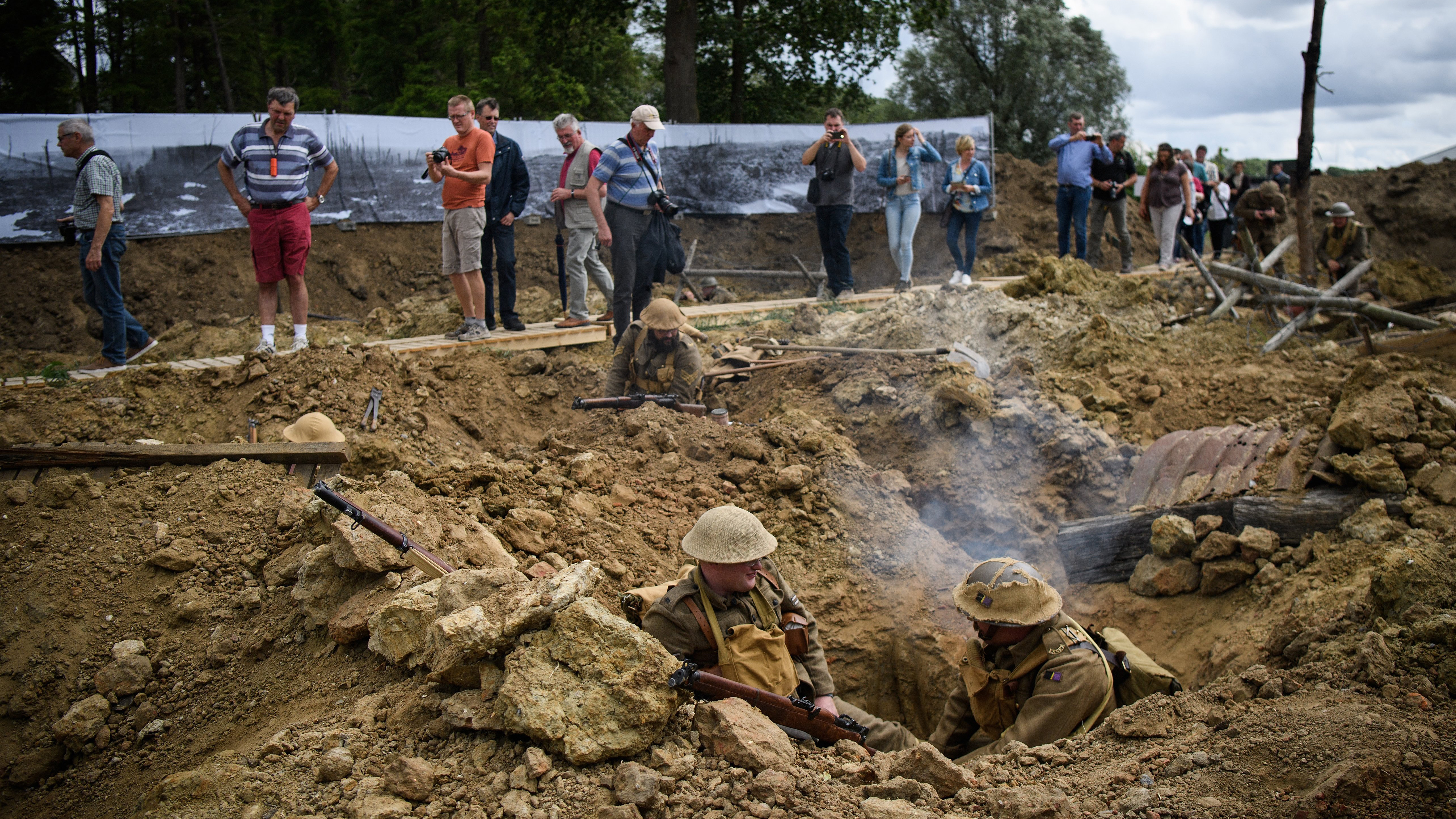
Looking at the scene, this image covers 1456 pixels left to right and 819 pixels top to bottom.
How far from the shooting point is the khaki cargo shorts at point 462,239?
24.8 feet

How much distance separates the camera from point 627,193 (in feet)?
24.6

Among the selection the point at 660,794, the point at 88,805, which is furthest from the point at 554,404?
the point at 660,794

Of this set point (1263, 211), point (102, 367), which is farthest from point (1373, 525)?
point (1263, 211)

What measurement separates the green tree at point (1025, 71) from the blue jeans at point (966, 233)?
46.7 feet

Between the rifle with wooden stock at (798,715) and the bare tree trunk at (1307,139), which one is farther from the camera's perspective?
the bare tree trunk at (1307,139)

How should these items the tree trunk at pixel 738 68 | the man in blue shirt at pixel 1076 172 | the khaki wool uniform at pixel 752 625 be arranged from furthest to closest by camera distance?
the tree trunk at pixel 738 68 < the man in blue shirt at pixel 1076 172 < the khaki wool uniform at pixel 752 625

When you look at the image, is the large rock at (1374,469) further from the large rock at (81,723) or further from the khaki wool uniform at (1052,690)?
the large rock at (81,723)

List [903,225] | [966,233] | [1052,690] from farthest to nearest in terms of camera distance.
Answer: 1. [966,233]
2. [903,225]
3. [1052,690]

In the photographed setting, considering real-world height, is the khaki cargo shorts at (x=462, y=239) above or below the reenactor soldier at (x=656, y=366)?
above

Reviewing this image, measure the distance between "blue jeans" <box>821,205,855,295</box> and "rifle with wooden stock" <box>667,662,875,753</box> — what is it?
7123 mm

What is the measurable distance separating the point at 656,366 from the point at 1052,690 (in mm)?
4196

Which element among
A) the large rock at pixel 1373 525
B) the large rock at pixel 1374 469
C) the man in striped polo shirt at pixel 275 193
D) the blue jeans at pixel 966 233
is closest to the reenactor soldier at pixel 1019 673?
the large rock at pixel 1373 525

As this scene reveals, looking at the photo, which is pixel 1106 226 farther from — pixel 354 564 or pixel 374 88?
pixel 354 564

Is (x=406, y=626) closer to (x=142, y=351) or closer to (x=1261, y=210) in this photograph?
(x=142, y=351)
